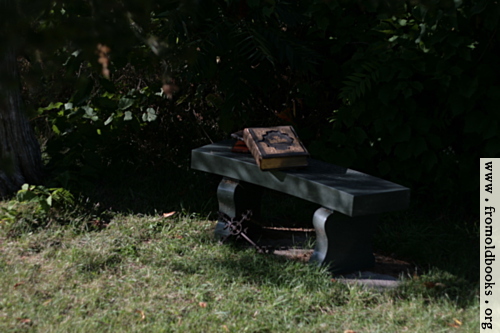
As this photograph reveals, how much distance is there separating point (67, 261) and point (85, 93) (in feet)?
5.53

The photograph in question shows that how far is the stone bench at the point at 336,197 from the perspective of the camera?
3490 millimetres

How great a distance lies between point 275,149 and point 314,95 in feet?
4.21

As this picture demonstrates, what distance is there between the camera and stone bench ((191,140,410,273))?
3.49m

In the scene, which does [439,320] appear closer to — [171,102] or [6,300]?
[6,300]

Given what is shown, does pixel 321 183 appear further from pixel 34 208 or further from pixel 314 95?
pixel 34 208

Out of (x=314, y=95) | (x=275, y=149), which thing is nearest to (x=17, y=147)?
(x=275, y=149)

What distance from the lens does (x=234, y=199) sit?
427 centimetres

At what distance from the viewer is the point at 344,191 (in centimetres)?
347

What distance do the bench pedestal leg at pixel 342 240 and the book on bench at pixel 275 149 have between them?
38cm

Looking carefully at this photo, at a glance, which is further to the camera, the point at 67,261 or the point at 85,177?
the point at 85,177

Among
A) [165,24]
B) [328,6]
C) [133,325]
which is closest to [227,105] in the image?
[165,24]

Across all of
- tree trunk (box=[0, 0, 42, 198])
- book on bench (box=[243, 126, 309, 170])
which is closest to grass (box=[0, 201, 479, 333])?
book on bench (box=[243, 126, 309, 170])

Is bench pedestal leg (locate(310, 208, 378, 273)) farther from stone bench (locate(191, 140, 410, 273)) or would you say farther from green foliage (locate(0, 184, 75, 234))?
green foliage (locate(0, 184, 75, 234))

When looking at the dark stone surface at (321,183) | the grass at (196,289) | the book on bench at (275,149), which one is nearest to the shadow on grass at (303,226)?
the grass at (196,289)
